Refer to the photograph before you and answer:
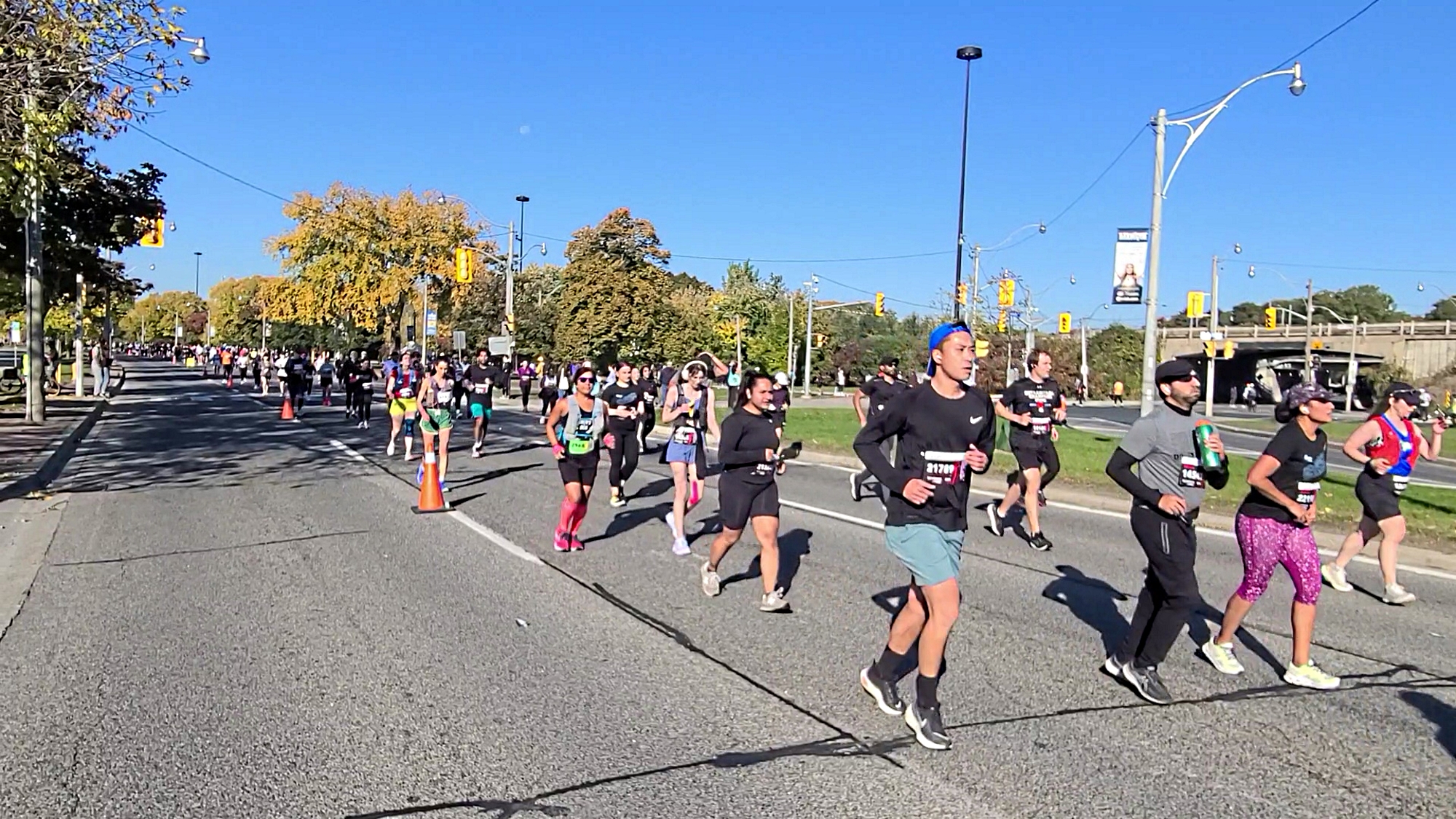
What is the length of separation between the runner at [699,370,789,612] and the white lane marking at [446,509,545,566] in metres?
2.01

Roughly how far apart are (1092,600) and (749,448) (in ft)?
8.77

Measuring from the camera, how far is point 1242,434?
38.0 meters

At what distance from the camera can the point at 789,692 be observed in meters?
5.81

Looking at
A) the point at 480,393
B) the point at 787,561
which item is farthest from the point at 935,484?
the point at 480,393

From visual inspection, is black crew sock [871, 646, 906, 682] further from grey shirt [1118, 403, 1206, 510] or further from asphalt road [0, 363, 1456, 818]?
grey shirt [1118, 403, 1206, 510]

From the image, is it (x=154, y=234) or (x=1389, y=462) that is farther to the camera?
(x=154, y=234)

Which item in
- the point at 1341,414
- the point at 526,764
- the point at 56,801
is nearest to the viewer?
the point at 56,801

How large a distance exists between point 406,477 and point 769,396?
29.4 ft

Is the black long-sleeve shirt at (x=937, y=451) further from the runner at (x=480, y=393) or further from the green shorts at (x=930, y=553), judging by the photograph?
the runner at (x=480, y=393)

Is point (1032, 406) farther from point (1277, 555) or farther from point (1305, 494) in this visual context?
point (1277, 555)

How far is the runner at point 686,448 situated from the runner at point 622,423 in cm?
49

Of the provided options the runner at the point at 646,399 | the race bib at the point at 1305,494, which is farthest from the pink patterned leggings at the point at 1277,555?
the runner at the point at 646,399

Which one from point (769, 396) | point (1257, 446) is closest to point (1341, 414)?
point (1257, 446)

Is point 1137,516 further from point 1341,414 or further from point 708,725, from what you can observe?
point 1341,414
